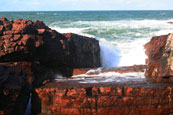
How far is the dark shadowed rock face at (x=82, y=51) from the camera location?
25.8 feet

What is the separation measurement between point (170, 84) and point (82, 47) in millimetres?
4113

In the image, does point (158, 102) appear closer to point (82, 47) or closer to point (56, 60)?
point (56, 60)

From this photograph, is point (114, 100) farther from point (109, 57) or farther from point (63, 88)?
point (109, 57)

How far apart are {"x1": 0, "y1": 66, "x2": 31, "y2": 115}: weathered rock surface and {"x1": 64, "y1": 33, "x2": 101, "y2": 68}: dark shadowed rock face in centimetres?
302

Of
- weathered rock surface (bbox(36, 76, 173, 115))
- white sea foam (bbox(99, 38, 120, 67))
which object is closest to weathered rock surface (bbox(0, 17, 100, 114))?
weathered rock surface (bbox(36, 76, 173, 115))

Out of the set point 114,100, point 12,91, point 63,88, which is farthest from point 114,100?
point 12,91

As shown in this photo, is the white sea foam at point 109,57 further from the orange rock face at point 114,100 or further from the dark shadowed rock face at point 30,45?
the orange rock face at point 114,100

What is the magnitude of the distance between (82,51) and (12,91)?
4329 millimetres

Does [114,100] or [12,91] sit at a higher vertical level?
[12,91]

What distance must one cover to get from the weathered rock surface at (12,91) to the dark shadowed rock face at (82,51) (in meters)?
3.02

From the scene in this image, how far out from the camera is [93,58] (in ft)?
29.4

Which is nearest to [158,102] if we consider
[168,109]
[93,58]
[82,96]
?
[168,109]

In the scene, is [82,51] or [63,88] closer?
[63,88]

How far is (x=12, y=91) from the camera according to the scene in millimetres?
4301
